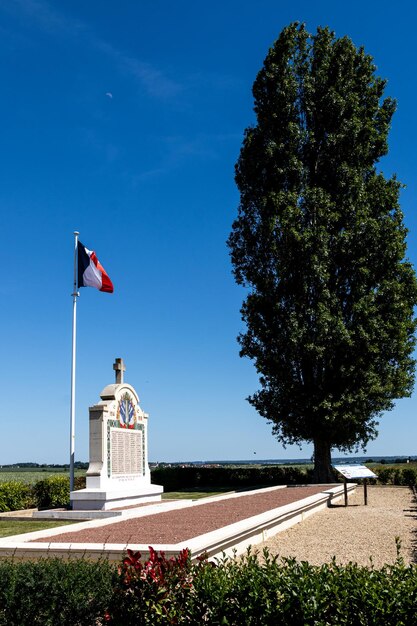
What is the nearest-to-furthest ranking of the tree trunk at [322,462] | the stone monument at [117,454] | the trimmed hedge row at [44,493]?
the stone monument at [117,454]
the trimmed hedge row at [44,493]
the tree trunk at [322,462]

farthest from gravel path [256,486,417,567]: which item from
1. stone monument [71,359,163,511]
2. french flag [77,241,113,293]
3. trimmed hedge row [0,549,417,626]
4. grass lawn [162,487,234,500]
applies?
french flag [77,241,113,293]

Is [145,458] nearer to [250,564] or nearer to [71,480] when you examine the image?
[71,480]

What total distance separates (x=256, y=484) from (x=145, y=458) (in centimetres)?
1205

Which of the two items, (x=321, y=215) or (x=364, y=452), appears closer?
(x=321, y=215)

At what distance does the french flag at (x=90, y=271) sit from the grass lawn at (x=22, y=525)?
7.84 metres

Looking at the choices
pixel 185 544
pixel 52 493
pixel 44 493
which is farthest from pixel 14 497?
pixel 185 544

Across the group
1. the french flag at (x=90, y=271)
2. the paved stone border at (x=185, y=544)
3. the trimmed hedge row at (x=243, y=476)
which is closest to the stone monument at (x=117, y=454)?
the paved stone border at (x=185, y=544)

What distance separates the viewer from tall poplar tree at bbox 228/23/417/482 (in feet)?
78.2

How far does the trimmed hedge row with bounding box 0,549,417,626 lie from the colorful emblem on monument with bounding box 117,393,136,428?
497 inches

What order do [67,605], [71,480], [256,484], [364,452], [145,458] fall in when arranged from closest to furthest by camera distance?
1. [67,605]
2. [71,480]
3. [145,458]
4. [364,452]
5. [256,484]

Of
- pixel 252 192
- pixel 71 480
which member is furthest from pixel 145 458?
pixel 252 192

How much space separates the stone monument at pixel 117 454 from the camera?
16.5m

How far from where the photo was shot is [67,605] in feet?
17.2

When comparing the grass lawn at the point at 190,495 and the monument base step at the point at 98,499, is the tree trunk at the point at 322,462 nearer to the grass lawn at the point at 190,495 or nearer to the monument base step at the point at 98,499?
the grass lawn at the point at 190,495
